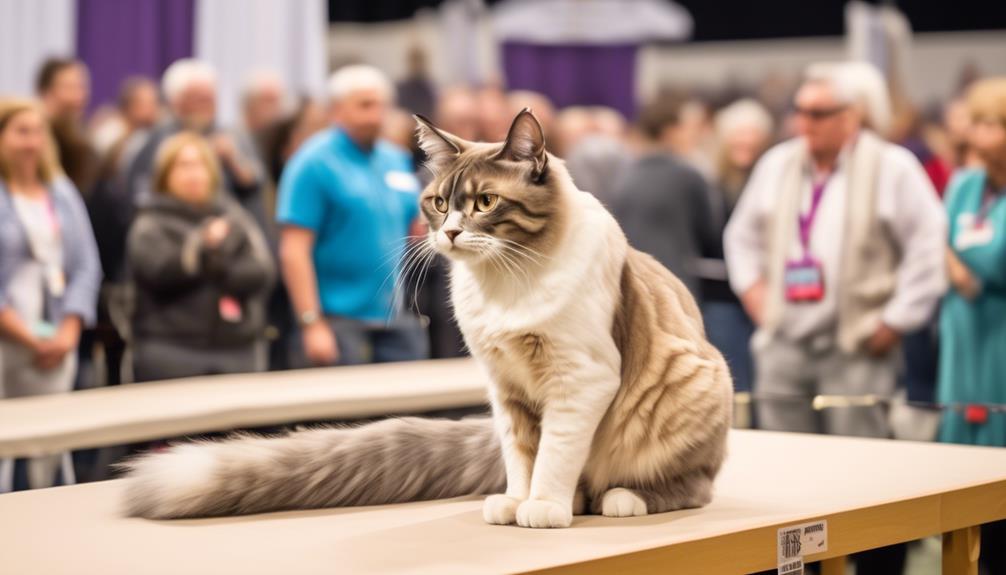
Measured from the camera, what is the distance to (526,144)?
1.95m

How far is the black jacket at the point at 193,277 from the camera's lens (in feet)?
15.2

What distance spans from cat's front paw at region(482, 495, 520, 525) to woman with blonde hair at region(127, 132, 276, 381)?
9.28 feet

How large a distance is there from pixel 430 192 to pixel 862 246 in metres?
2.71

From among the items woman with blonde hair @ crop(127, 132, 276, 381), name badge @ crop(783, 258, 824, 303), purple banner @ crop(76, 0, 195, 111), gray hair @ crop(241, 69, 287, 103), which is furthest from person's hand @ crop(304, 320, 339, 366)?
purple banner @ crop(76, 0, 195, 111)

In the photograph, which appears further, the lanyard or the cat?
the lanyard

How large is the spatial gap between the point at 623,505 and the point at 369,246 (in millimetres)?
2989

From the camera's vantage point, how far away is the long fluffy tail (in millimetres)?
2033

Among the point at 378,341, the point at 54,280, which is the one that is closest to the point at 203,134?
the point at 54,280

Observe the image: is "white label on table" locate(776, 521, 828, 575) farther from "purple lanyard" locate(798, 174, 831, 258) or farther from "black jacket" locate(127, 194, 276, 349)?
"black jacket" locate(127, 194, 276, 349)

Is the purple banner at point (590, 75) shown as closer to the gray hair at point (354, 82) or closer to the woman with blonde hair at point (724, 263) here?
the woman with blonde hair at point (724, 263)

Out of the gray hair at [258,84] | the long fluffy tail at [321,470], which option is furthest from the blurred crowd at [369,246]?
the long fluffy tail at [321,470]

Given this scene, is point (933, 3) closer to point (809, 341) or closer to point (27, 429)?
point (809, 341)

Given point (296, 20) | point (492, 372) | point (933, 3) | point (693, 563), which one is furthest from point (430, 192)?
point (933, 3)

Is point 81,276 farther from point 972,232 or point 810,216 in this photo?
point 972,232
